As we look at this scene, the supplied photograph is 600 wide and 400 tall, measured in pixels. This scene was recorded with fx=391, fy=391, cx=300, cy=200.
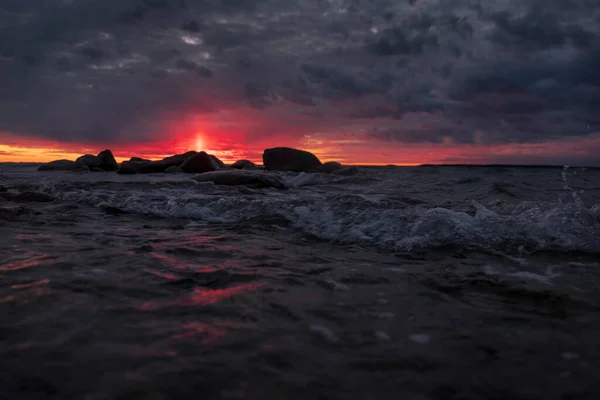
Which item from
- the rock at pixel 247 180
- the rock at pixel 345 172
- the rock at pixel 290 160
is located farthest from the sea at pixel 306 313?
the rock at pixel 290 160

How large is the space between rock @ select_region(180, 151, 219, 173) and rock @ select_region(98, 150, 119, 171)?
789 cm

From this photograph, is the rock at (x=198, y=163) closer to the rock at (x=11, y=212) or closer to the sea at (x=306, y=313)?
the rock at (x=11, y=212)

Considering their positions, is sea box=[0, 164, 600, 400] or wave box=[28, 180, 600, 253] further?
wave box=[28, 180, 600, 253]

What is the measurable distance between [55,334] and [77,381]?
0.49m

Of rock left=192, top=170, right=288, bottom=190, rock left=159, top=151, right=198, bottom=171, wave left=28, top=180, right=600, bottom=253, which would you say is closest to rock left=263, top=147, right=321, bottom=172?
rock left=159, top=151, right=198, bottom=171

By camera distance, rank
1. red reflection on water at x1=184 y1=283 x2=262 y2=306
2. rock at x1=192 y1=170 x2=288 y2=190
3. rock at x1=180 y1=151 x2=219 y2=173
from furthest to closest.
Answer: rock at x1=180 y1=151 x2=219 y2=173 < rock at x1=192 y1=170 x2=288 y2=190 < red reflection on water at x1=184 y1=283 x2=262 y2=306

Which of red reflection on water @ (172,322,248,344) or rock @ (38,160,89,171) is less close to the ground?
rock @ (38,160,89,171)

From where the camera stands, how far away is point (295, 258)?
3545mm

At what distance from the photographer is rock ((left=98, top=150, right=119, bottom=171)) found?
27.3 m

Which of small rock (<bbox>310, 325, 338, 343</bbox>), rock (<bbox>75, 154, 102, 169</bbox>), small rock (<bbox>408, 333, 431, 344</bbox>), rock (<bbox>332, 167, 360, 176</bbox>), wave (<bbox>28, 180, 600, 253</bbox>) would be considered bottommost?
small rock (<bbox>408, 333, 431, 344</bbox>)

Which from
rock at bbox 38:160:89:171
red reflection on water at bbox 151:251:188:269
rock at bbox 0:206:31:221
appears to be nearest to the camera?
red reflection on water at bbox 151:251:188:269

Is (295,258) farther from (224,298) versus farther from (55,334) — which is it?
(55,334)

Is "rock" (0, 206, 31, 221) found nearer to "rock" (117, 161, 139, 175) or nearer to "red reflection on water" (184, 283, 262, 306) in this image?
"red reflection on water" (184, 283, 262, 306)

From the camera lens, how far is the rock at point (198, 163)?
2267 centimetres
